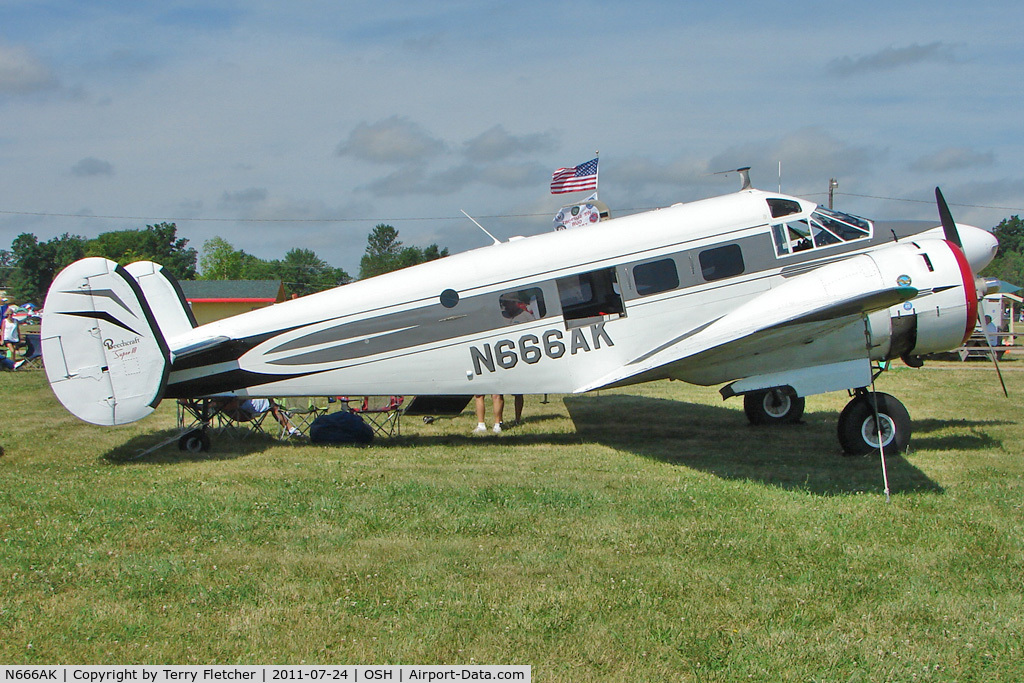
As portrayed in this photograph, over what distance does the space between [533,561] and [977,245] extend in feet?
28.9

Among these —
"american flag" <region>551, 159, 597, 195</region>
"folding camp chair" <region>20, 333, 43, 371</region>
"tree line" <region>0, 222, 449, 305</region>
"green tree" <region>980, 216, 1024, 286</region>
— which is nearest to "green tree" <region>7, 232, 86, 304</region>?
"tree line" <region>0, 222, 449, 305</region>

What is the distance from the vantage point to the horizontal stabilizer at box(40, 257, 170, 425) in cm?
972

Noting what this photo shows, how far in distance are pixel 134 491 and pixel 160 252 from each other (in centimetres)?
10207

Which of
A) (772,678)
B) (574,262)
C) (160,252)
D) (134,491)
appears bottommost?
(772,678)

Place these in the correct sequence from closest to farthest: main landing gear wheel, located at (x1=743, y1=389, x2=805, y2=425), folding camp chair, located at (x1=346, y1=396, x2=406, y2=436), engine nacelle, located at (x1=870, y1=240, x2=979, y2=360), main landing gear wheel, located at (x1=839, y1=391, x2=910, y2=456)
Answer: engine nacelle, located at (x1=870, y1=240, x2=979, y2=360), main landing gear wheel, located at (x1=839, y1=391, x2=910, y2=456), folding camp chair, located at (x1=346, y1=396, x2=406, y2=436), main landing gear wheel, located at (x1=743, y1=389, x2=805, y2=425)

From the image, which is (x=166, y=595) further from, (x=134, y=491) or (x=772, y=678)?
(x=772, y=678)

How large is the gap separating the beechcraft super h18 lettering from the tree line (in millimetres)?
71218

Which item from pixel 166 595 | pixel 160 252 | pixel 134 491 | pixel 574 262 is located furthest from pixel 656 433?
pixel 160 252

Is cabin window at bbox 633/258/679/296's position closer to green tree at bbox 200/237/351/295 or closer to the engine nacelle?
the engine nacelle

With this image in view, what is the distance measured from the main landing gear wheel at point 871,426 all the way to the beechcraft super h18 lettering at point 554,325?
0.02m

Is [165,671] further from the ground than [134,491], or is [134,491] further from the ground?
[134,491]

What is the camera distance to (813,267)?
10352mm

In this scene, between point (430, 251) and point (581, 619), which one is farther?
point (430, 251)

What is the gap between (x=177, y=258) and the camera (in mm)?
102500
